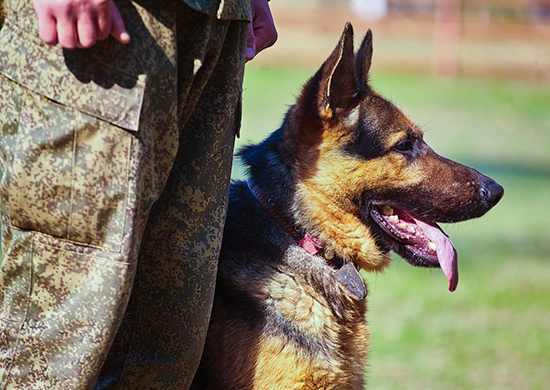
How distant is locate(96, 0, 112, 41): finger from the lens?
157 cm

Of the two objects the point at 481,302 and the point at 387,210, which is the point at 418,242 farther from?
the point at 481,302

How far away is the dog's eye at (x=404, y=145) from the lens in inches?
112

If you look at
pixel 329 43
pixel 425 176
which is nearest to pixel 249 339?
pixel 425 176

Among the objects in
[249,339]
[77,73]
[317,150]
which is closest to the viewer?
[77,73]

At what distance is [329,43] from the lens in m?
21.7

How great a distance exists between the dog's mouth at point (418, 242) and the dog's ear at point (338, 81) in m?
0.52

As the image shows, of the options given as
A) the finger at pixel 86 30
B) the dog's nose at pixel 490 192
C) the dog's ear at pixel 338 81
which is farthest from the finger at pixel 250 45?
the dog's nose at pixel 490 192

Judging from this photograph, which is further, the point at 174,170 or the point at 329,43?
the point at 329,43

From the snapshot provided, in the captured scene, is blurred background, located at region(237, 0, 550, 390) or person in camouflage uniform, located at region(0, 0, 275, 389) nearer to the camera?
person in camouflage uniform, located at region(0, 0, 275, 389)

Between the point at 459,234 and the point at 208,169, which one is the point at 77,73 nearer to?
the point at 208,169

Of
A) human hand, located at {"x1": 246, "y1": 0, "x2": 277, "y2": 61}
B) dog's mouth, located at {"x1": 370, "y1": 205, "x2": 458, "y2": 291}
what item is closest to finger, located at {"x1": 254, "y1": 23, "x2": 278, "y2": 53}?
human hand, located at {"x1": 246, "y1": 0, "x2": 277, "y2": 61}

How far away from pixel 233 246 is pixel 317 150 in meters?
0.60

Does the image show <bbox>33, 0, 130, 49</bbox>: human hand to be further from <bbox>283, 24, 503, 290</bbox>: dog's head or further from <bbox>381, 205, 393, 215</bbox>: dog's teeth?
<bbox>381, 205, 393, 215</bbox>: dog's teeth

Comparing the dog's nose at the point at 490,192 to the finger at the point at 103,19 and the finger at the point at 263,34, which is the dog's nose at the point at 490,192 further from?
the finger at the point at 103,19
